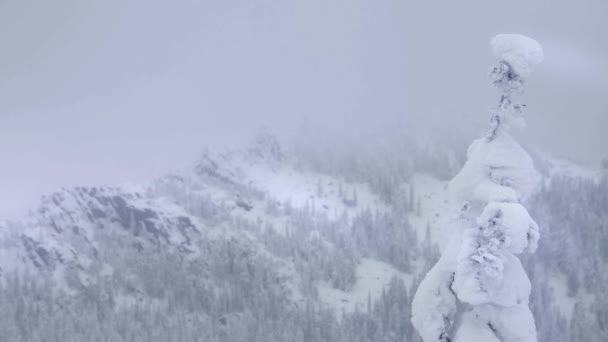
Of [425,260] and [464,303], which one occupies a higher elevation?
[464,303]

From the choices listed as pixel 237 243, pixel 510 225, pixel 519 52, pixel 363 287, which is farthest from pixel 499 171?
pixel 237 243

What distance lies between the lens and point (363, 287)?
11094 cm

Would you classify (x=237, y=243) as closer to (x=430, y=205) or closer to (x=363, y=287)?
(x=363, y=287)

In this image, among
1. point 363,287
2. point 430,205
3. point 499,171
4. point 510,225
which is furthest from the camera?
point 430,205

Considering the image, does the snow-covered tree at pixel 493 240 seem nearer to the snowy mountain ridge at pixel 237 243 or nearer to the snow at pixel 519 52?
the snow at pixel 519 52

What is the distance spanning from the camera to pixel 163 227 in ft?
410

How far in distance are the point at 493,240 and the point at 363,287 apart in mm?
87387

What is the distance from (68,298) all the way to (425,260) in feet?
175

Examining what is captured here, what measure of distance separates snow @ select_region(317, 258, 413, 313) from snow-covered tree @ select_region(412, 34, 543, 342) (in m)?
77.2

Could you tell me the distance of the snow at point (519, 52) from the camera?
25.1 metres

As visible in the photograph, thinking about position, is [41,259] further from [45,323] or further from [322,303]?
[322,303]

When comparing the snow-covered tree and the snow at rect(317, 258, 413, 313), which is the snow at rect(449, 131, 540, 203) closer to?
the snow-covered tree

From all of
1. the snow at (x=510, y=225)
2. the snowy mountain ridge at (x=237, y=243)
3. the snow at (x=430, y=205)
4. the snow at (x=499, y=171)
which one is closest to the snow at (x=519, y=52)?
the snow at (x=499, y=171)

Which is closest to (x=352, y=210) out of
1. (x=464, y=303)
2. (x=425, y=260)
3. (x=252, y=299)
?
(x=425, y=260)
